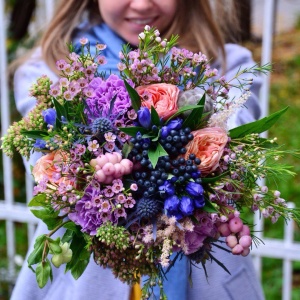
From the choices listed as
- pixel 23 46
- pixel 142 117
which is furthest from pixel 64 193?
pixel 23 46

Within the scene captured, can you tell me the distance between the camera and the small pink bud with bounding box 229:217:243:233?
1.22 metres

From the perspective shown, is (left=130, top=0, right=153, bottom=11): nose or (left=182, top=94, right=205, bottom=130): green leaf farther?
(left=130, top=0, right=153, bottom=11): nose

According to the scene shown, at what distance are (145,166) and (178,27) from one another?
2.73 feet

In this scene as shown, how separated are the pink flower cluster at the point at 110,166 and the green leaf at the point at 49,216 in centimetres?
15

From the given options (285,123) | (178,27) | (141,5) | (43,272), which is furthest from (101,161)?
Result: (285,123)

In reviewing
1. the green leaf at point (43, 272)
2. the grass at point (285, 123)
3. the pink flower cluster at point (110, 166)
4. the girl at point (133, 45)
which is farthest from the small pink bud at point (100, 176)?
the grass at point (285, 123)

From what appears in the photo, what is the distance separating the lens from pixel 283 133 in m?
4.27

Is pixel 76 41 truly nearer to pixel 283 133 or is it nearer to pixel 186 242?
pixel 186 242

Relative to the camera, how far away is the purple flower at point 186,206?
Result: 1.14 m

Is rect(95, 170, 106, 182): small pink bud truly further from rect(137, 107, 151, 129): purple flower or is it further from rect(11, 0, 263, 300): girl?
rect(11, 0, 263, 300): girl

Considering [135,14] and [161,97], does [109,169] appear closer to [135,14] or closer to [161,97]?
[161,97]

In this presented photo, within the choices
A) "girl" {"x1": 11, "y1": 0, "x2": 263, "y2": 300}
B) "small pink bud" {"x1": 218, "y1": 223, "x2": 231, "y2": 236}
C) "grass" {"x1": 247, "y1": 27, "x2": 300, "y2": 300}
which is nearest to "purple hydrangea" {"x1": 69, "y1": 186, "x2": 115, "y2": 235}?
"small pink bud" {"x1": 218, "y1": 223, "x2": 231, "y2": 236}

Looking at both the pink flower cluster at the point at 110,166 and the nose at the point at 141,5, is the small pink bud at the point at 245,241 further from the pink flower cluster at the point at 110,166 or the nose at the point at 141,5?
the nose at the point at 141,5

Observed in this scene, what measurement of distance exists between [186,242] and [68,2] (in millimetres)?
1108
